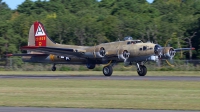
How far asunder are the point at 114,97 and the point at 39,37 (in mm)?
31411

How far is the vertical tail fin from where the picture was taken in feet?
180

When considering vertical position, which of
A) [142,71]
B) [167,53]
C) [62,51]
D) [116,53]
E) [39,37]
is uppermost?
[39,37]

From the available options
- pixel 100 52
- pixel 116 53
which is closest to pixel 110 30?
pixel 100 52

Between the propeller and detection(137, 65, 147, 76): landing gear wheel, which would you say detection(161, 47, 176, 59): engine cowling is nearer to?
detection(137, 65, 147, 76): landing gear wheel

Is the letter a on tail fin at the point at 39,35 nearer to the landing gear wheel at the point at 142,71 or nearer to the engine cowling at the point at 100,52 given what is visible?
the engine cowling at the point at 100,52

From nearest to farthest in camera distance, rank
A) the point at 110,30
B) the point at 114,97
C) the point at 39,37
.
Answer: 1. the point at 114,97
2. the point at 39,37
3. the point at 110,30

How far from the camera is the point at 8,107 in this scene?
2119 cm

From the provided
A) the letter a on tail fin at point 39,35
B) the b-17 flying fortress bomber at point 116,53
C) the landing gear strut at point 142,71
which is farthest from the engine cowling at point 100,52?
the letter a on tail fin at point 39,35

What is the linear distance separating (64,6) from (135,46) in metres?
72.1

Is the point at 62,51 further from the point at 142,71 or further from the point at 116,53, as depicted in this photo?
the point at 142,71

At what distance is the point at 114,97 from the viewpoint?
25.1 meters

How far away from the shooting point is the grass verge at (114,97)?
22.0 metres

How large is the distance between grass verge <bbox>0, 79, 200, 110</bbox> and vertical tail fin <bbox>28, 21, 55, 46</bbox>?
23522 millimetres

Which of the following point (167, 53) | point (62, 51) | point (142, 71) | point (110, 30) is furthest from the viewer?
point (110, 30)
